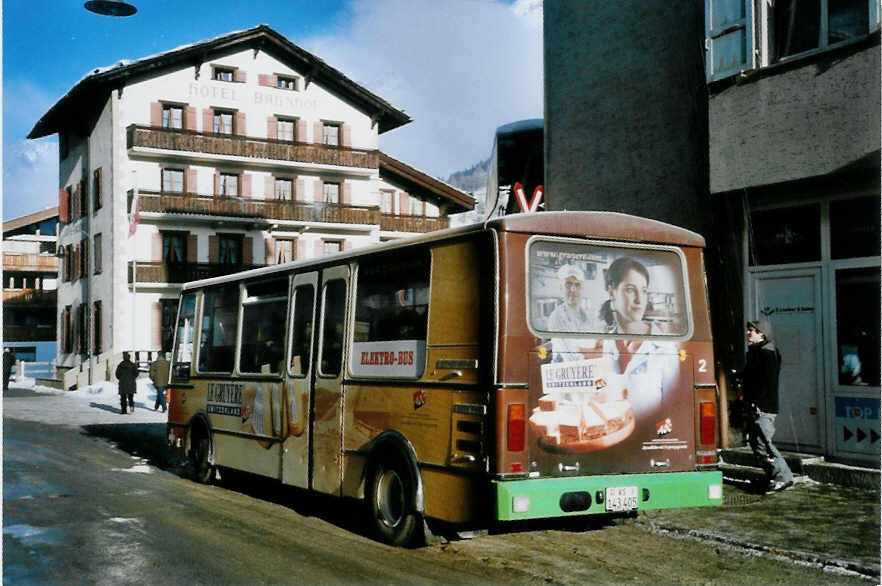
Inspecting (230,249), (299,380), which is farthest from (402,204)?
(299,380)

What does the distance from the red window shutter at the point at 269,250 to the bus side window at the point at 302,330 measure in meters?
36.2

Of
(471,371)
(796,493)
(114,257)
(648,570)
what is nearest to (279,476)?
(471,371)

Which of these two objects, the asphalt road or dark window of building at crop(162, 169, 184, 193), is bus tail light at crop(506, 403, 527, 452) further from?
dark window of building at crop(162, 169, 184, 193)

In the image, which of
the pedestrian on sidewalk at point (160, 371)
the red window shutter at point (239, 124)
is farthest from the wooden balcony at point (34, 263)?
the pedestrian on sidewalk at point (160, 371)

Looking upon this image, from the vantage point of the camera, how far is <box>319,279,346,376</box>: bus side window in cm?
922

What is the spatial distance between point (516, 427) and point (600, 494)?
3.10 ft

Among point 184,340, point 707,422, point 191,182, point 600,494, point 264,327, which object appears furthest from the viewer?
point 191,182

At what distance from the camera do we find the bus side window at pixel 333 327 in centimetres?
922

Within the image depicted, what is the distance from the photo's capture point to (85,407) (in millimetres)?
28969

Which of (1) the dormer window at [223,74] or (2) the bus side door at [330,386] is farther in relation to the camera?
(1) the dormer window at [223,74]

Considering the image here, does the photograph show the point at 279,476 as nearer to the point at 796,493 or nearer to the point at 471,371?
the point at 471,371

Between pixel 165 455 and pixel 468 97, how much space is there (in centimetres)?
780

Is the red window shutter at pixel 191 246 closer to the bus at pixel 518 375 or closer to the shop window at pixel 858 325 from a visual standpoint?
the bus at pixel 518 375

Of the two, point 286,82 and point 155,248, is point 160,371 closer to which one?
point 155,248
